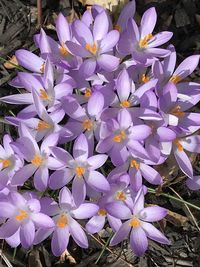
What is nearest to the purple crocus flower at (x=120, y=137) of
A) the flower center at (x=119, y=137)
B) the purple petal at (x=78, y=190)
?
the flower center at (x=119, y=137)

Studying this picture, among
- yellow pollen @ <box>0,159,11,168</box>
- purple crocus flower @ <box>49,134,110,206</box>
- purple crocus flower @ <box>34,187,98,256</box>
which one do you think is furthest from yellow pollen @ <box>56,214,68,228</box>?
yellow pollen @ <box>0,159,11,168</box>

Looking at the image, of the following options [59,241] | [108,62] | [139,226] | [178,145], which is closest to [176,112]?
[178,145]

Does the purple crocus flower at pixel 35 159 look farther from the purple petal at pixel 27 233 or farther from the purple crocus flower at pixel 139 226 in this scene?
the purple crocus flower at pixel 139 226

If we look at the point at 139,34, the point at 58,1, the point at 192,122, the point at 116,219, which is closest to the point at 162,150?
the point at 192,122

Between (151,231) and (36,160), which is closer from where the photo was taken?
(36,160)

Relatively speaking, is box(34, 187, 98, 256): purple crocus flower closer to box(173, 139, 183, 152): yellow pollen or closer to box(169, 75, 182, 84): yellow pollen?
box(173, 139, 183, 152): yellow pollen

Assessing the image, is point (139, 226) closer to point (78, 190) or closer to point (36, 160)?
point (78, 190)
